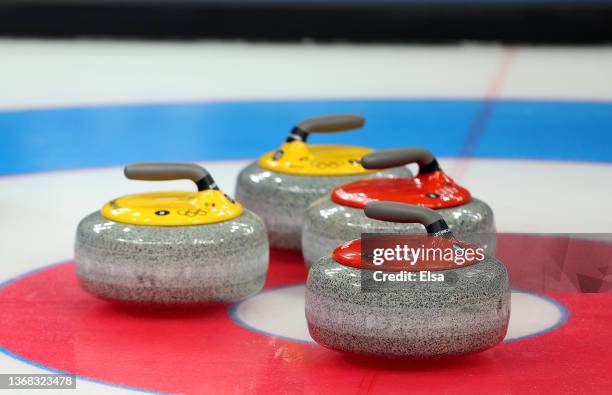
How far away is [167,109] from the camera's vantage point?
650 centimetres

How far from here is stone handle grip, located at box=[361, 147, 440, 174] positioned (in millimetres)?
3033

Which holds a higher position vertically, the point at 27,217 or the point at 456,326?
the point at 456,326

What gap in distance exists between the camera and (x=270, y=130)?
19.3 ft

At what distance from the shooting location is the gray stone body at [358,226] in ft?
10.2

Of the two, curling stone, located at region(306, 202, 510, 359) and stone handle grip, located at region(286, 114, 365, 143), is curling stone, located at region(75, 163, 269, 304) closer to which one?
curling stone, located at region(306, 202, 510, 359)

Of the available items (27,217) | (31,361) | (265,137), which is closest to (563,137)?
(265,137)

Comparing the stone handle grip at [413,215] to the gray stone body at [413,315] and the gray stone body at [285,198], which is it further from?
the gray stone body at [285,198]

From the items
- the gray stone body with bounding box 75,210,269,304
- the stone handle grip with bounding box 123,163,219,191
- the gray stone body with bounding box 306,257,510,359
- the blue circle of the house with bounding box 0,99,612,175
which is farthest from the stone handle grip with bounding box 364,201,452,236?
the blue circle of the house with bounding box 0,99,612,175

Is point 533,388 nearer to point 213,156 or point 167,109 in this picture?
point 213,156

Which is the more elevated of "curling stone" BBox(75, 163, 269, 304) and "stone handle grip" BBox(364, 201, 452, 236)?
"stone handle grip" BBox(364, 201, 452, 236)

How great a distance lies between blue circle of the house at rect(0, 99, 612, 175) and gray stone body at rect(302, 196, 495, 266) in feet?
6.81

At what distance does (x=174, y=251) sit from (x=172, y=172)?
0.26 m

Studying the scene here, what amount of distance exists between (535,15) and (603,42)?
0.52 metres

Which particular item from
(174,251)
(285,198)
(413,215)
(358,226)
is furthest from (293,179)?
(413,215)
